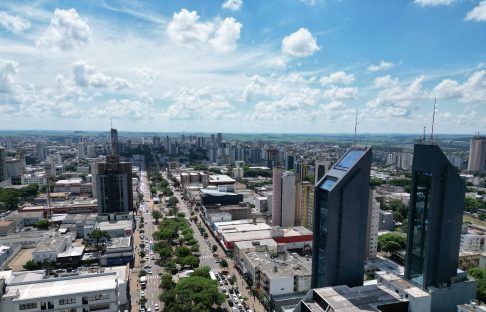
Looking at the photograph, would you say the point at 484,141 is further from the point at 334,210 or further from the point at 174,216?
the point at 334,210

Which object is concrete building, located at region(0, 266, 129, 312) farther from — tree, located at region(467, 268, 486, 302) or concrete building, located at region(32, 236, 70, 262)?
tree, located at region(467, 268, 486, 302)

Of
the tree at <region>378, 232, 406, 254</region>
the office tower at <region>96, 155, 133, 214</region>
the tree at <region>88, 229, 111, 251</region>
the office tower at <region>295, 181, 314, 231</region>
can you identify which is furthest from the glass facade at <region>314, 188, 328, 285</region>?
the office tower at <region>96, 155, 133, 214</region>

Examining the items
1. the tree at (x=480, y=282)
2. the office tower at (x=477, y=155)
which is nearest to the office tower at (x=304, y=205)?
the tree at (x=480, y=282)

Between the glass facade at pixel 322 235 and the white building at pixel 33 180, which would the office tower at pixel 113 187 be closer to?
the glass facade at pixel 322 235

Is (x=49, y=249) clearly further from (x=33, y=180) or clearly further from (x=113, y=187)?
(x=33, y=180)

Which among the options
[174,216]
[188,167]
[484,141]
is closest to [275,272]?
[174,216]

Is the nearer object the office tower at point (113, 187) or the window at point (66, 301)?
the window at point (66, 301)

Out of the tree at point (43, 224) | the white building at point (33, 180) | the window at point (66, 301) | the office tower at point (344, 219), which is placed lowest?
the tree at point (43, 224)
